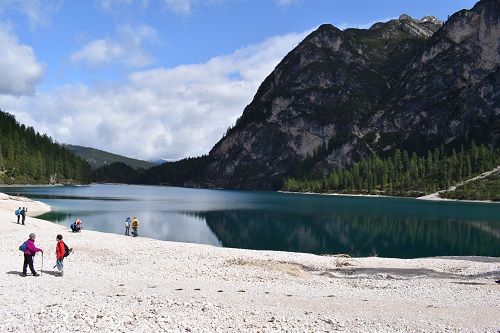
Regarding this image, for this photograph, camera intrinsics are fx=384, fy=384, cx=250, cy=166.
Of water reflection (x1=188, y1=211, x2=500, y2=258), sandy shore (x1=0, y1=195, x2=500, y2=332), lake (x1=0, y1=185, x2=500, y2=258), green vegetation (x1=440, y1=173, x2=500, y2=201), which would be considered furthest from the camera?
green vegetation (x1=440, y1=173, x2=500, y2=201)

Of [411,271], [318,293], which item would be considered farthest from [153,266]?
[411,271]

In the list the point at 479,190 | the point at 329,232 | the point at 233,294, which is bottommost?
the point at 329,232

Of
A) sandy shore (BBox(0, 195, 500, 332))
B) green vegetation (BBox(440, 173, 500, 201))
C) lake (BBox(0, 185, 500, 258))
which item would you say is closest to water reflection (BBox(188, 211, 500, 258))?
lake (BBox(0, 185, 500, 258))

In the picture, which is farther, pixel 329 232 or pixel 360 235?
pixel 329 232

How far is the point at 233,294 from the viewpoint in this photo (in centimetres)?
2156

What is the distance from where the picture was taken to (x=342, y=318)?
17.4m

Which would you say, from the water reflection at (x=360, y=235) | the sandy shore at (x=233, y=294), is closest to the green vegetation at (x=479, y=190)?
the water reflection at (x=360, y=235)

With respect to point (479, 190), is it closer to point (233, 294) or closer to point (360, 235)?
point (360, 235)

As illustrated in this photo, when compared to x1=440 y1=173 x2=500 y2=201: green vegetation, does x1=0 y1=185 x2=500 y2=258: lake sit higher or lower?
lower

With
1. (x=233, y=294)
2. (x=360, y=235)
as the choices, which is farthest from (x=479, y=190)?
(x=233, y=294)

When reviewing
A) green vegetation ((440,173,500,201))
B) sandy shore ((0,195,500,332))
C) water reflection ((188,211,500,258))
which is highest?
green vegetation ((440,173,500,201))

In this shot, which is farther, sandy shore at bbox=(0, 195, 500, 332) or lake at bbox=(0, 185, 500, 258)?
lake at bbox=(0, 185, 500, 258)

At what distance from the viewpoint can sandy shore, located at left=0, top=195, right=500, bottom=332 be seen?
15906 millimetres

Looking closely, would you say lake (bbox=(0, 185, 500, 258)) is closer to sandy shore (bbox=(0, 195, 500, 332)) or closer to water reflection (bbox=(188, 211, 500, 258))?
water reflection (bbox=(188, 211, 500, 258))
